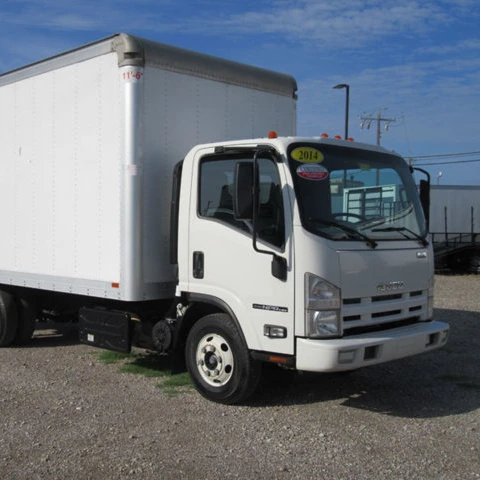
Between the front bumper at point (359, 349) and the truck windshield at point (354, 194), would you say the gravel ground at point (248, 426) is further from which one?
the truck windshield at point (354, 194)

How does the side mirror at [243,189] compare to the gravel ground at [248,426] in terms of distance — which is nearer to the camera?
the gravel ground at [248,426]

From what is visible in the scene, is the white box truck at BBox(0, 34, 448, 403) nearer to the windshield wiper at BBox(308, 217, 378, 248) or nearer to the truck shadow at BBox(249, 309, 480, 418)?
the windshield wiper at BBox(308, 217, 378, 248)

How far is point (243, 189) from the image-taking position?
17.1 feet

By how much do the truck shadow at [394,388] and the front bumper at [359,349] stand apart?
2.21 feet

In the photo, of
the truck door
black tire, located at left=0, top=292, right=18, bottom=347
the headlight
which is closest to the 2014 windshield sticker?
the truck door

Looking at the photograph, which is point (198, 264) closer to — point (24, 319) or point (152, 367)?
point (152, 367)

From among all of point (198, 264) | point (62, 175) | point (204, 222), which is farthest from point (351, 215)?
point (62, 175)

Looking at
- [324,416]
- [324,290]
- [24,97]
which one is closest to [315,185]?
[324,290]

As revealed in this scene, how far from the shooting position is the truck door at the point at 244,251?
536 cm

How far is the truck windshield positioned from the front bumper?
83 centimetres

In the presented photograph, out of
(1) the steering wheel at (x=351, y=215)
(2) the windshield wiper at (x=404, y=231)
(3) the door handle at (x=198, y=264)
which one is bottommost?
(3) the door handle at (x=198, y=264)

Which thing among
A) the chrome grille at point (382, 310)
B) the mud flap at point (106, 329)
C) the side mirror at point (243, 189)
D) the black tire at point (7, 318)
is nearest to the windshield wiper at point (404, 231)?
the chrome grille at point (382, 310)

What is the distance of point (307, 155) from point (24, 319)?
4974 mm

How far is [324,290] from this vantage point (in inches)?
206
